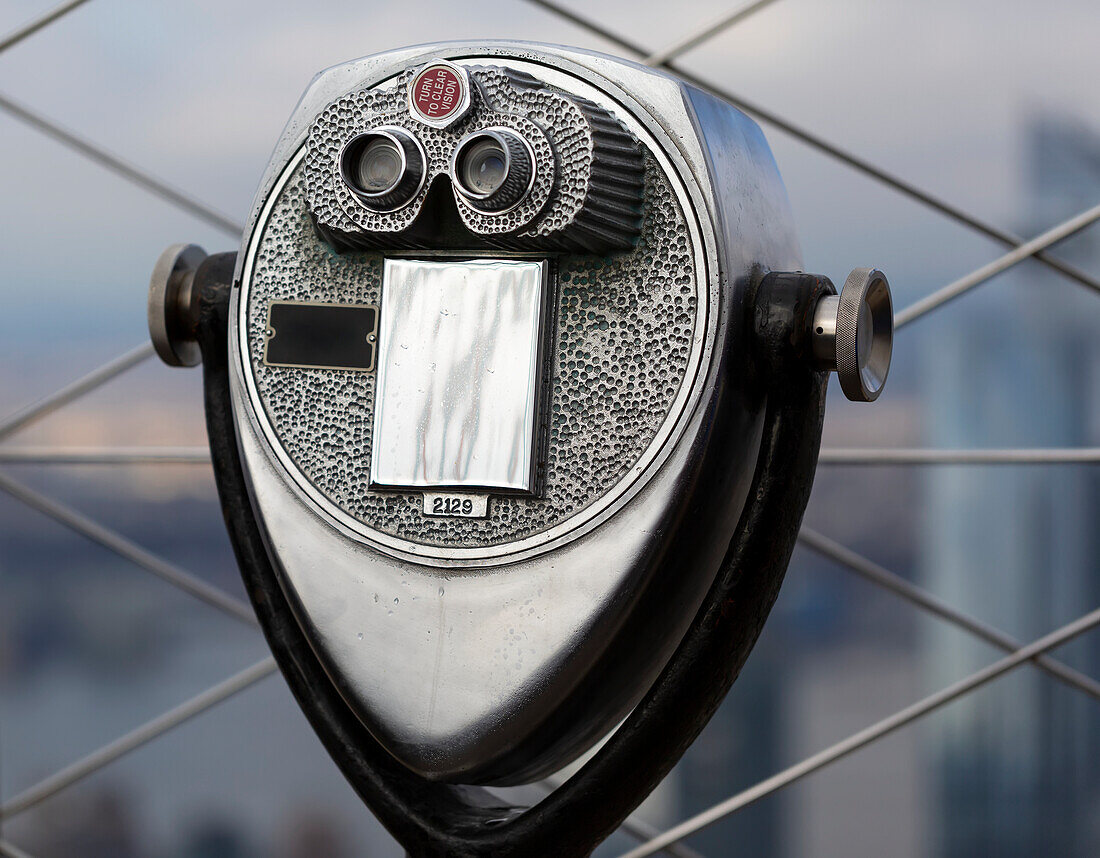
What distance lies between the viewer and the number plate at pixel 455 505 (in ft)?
2.41

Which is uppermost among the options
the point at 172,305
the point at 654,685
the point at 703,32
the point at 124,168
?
the point at 703,32

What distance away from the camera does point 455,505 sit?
0.74 m

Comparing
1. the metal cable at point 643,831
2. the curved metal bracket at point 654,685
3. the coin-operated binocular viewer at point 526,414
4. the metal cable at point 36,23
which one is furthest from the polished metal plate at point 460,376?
the metal cable at point 36,23

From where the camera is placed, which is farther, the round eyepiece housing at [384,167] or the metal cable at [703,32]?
the metal cable at [703,32]

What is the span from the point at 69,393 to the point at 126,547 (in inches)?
7.7

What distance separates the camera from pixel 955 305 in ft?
4.99

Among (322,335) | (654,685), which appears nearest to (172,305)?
(322,335)

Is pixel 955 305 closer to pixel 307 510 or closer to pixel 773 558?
pixel 773 558

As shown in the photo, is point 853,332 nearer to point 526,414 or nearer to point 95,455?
point 526,414

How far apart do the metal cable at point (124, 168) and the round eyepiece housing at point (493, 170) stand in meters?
0.84

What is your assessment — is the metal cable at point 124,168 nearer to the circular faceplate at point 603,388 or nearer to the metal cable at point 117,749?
the metal cable at point 117,749

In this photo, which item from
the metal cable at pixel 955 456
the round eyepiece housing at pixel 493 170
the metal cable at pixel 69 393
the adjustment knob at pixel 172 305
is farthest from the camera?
the metal cable at pixel 69 393

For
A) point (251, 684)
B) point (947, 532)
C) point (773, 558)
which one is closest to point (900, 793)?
point (947, 532)

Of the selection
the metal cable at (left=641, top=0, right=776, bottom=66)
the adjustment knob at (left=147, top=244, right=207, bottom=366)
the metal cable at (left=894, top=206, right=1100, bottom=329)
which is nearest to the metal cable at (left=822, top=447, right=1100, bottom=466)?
the metal cable at (left=894, top=206, right=1100, bottom=329)
